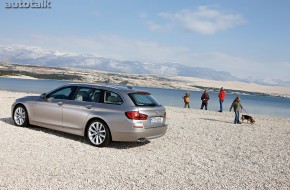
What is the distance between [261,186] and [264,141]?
19.9 feet

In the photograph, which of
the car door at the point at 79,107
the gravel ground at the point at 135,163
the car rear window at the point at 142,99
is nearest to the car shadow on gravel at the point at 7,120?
the gravel ground at the point at 135,163

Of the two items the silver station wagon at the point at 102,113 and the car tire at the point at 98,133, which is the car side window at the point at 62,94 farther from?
the car tire at the point at 98,133

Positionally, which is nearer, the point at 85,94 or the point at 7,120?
the point at 85,94

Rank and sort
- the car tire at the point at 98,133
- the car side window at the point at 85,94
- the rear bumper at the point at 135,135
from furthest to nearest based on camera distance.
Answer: the car side window at the point at 85,94 < the car tire at the point at 98,133 < the rear bumper at the point at 135,135

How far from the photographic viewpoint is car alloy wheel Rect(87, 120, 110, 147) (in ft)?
28.4

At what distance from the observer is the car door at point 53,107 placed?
9562 mm

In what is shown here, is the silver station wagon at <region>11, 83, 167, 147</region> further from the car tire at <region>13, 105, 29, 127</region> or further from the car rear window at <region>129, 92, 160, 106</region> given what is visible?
the car tire at <region>13, 105, 29, 127</region>

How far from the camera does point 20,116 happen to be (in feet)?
35.2

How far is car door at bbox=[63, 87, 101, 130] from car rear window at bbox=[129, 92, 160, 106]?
1.07 metres

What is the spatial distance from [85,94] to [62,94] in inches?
38.6

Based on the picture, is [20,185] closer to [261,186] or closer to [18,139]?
[18,139]

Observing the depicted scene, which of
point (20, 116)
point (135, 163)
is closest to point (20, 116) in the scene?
point (20, 116)

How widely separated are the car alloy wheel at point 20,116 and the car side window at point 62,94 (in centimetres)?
120

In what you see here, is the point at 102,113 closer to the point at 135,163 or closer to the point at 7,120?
the point at 135,163
